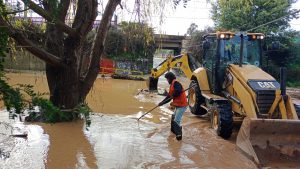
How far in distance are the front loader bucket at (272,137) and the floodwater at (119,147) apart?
1.14ft

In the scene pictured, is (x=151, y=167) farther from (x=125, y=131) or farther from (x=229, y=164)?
(x=125, y=131)

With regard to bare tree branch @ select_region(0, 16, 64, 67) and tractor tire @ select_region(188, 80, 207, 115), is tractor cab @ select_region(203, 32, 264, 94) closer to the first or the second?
tractor tire @ select_region(188, 80, 207, 115)

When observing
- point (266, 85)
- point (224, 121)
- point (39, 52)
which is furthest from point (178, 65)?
point (39, 52)

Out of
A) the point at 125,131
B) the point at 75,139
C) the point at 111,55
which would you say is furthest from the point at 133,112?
the point at 111,55

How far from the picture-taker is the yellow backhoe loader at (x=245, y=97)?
7.80 meters

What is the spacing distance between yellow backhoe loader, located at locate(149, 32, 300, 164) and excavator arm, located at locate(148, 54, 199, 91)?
186 centimetres

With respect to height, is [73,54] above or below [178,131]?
above

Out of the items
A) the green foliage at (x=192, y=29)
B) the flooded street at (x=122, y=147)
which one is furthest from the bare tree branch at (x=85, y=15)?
the green foliage at (x=192, y=29)

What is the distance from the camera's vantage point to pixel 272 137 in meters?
7.82

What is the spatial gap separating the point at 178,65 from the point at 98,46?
6.26 meters

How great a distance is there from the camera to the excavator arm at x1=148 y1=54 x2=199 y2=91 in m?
15.1

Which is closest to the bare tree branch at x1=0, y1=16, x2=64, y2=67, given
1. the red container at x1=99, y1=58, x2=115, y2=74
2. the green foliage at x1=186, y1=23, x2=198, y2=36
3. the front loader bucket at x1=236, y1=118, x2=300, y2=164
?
the front loader bucket at x1=236, y1=118, x2=300, y2=164

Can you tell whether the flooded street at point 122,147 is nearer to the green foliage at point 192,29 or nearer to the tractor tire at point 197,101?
the tractor tire at point 197,101

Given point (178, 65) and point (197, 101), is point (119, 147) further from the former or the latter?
point (178, 65)
